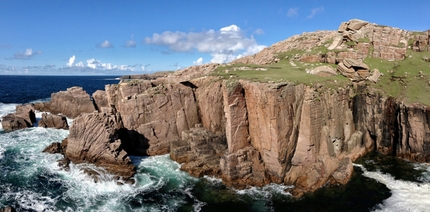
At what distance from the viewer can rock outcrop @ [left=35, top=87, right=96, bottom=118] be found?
52.1 m

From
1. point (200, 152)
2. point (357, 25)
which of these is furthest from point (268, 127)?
point (357, 25)

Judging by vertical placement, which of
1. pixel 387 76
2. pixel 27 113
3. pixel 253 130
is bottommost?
pixel 253 130

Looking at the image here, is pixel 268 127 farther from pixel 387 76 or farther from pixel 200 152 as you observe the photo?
pixel 387 76

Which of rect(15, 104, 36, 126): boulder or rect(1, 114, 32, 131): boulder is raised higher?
rect(15, 104, 36, 126): boulder

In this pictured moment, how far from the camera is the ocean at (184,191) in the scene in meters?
23.2

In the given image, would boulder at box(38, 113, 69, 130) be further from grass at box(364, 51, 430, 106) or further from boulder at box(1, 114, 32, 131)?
grass at box(364, 51, 430, 106)

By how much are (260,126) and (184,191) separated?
9370 millimetres

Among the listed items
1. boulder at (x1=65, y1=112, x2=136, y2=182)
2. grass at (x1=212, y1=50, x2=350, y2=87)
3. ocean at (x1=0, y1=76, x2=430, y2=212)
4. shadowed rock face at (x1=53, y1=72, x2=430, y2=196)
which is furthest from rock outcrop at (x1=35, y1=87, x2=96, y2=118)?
grass at (x1=212, y1=50, x2=350, y2=87)

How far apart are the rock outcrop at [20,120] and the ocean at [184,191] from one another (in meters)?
15.3

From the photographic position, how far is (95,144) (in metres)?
30.4

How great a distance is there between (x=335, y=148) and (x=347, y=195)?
6.95 meters

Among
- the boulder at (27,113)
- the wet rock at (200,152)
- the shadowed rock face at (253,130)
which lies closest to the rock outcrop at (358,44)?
the shadowed rock face at (253,130)

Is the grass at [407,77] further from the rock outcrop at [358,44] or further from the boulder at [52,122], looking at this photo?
the boulder at [52,122]

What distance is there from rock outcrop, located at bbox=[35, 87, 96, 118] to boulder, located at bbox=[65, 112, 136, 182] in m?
22.0
